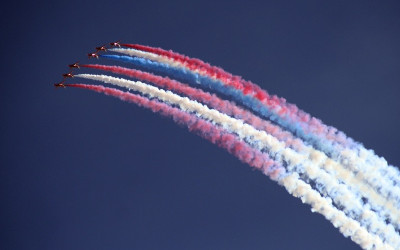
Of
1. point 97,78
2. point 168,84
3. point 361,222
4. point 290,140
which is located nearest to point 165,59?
point 168,84

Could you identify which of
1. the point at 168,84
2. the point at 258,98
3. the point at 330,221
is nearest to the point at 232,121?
the point at 258,98

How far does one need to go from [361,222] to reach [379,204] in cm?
202

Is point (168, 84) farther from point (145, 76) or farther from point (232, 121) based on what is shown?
point (232, 121)

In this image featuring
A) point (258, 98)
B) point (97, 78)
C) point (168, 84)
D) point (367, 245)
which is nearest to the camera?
point (367, 245)

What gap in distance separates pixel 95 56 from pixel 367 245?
30.4m

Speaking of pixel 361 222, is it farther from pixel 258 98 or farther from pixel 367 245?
pixel 258 98

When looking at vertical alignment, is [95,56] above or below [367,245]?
above

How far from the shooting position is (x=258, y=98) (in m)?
50.5

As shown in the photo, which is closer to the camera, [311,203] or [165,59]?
[311,203]

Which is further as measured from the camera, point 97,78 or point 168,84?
point 97,78

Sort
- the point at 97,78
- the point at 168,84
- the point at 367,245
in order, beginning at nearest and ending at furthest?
1. the point at 367,245
2. the point at 168,84
3. the point at 97,78

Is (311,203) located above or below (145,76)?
below

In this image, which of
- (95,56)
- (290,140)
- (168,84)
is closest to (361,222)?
(290,140)

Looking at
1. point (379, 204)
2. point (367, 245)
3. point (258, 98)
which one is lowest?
point (367, 245)
